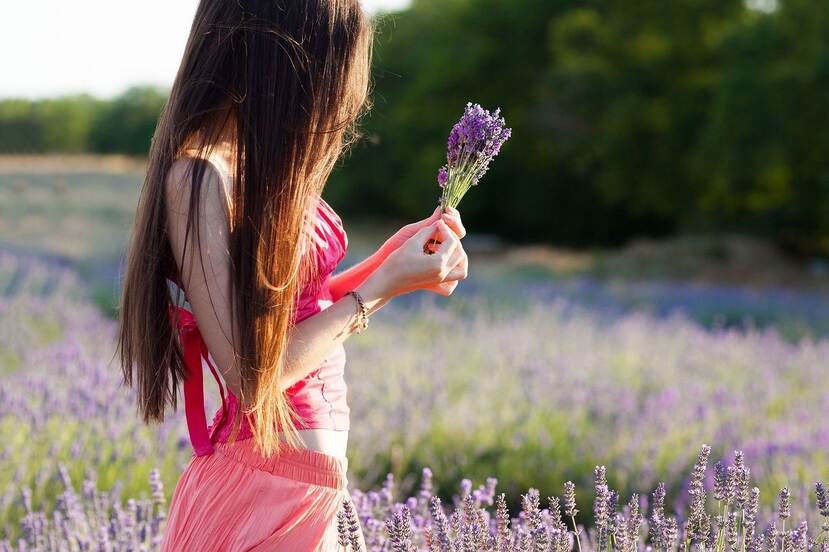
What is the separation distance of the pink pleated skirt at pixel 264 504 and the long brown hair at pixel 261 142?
0.06 metres

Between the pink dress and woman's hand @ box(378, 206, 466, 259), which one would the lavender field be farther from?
woman's hand @ box(378, 206, 466, 259)

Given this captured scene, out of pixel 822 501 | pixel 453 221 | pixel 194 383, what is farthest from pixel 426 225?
pixel 822 501

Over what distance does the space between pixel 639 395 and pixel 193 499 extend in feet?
14.2

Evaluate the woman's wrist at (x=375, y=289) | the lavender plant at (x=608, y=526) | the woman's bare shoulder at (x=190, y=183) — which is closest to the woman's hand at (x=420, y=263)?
the woman's wrist at (x=375, y=289)

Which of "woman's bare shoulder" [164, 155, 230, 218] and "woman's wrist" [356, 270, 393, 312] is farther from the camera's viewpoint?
"woman's wrist" [356, 270, 393, 312]

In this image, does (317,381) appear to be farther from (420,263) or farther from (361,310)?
(420,263)

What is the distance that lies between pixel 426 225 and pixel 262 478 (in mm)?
574

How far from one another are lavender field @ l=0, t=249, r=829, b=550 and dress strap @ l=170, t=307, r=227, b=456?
1.44 ft

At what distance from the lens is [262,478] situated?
178cm

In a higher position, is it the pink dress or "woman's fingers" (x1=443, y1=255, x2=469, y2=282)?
"woman's fingers" (x1=443, y1=255, x2=469, y2=282)

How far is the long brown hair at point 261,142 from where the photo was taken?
1.69 m

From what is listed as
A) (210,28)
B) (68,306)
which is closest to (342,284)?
(210,28)

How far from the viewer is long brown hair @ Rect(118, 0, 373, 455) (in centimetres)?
169

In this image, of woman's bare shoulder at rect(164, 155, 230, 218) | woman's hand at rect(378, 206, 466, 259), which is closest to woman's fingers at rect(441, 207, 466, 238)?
woman's hand at rect(378, 206, 466, 259)
